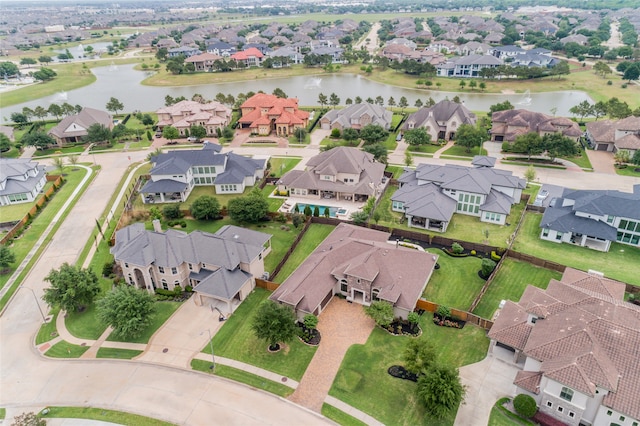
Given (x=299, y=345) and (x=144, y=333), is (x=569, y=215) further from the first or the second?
(x=144, y=333)

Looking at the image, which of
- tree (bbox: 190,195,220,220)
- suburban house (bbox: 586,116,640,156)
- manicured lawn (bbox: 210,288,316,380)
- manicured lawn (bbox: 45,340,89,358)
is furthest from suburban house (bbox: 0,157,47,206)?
suburban house (bbox: 586,116,640,156)

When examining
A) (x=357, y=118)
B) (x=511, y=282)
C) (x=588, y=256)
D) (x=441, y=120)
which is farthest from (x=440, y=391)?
(x=441, y=120)

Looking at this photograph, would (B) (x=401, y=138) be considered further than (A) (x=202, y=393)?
Yes

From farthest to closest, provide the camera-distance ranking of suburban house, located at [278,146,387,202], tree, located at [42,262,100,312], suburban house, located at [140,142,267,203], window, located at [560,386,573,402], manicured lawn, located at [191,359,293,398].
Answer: suburban house, located at [140,142,267,203] < suburban house, located at [278,146,387,202] < tree, located at [42,262,100,312] < manicured lawn, located at [191,359,293,398] < window, located at [560,386,573,402]

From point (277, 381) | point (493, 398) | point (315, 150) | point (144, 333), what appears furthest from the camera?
point (315, 150)

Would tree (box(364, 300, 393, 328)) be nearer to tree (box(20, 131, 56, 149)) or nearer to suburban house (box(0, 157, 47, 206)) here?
suburban house (box(0, 157, 47, 206))

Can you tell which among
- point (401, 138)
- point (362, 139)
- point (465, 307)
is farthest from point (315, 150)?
point (465, 307)

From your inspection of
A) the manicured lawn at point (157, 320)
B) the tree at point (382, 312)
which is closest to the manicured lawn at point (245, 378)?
the manicured lawn at point (157, 320)

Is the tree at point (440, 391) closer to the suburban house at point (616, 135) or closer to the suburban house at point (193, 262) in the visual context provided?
the suburban house at point (193, 262)
